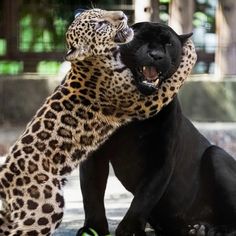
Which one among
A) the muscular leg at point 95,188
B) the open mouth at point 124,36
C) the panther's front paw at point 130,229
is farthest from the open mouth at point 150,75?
the panther's front paw at point 130,229

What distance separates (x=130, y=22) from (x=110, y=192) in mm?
2206

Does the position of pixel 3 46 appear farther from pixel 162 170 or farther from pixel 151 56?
pixel 151 56

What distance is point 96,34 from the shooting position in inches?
127

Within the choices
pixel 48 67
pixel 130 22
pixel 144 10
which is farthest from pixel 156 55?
pixel 48 67

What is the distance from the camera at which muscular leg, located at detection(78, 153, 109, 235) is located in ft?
11.9

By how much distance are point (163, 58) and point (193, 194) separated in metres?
0.82

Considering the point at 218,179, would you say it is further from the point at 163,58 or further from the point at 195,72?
the point at 195,72

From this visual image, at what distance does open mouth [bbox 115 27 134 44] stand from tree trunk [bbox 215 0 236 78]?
6.15 metres

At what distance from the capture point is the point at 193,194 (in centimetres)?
379

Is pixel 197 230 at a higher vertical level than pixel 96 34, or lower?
lower

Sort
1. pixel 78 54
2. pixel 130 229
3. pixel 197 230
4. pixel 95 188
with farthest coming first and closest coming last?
pixel 197 230 < pixel 95 188 < pixel 130 229 < pixel 78 54

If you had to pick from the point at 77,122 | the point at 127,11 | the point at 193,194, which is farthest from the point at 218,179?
the point at 127,11

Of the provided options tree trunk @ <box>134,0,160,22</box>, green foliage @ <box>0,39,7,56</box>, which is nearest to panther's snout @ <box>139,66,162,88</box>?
tree trunk @ <box>134,0,160,22</box>

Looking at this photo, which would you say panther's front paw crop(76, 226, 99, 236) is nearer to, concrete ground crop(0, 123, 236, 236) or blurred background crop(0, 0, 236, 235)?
concrete ground crop(0, 123, 236, 236)
